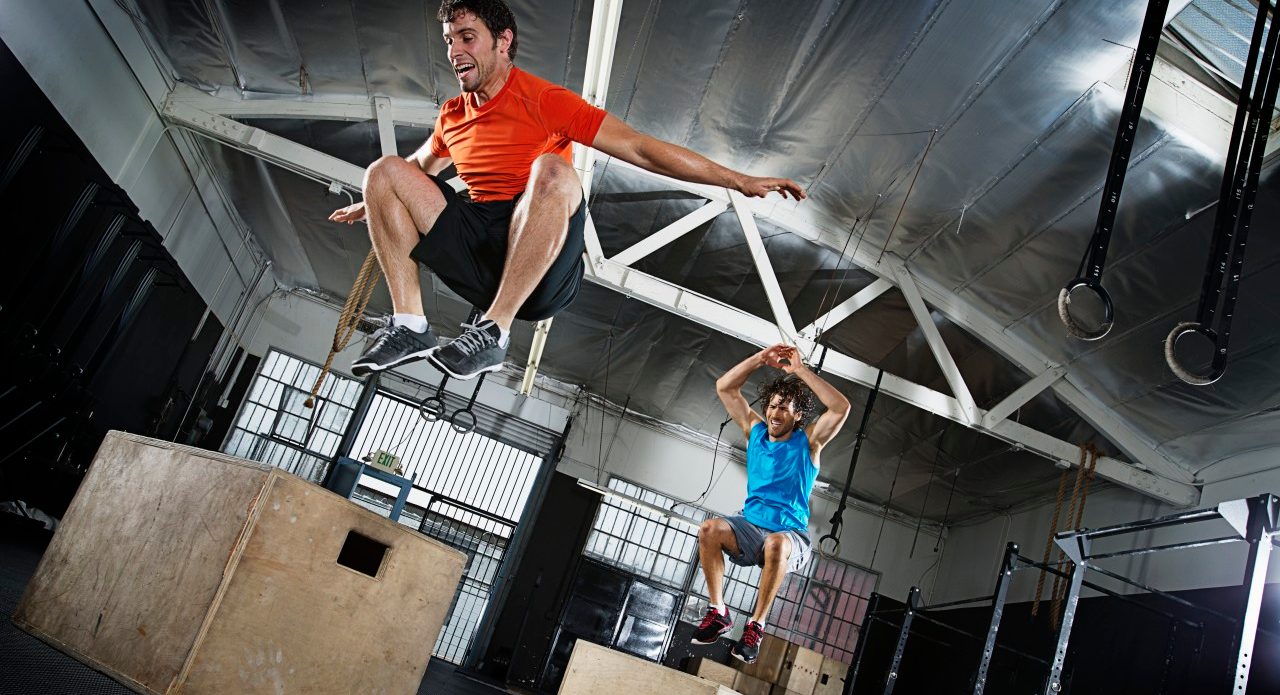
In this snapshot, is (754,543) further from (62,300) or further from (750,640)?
(62,300)

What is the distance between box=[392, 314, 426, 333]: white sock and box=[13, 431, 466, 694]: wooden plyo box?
43cm

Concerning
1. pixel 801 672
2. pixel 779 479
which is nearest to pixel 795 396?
pixel 779 479

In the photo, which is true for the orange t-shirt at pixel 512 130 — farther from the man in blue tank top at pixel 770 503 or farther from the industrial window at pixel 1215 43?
the industrial window at pixel 1215 43

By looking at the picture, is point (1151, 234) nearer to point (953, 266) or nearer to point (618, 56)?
point (953, 266)

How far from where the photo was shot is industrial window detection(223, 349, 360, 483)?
9.46 meters

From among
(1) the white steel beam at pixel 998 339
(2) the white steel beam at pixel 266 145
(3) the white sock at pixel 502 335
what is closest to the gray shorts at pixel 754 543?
(3) the white sock at pixel 502 335

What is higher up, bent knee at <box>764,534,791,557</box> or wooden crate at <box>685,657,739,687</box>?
bent knee at <box>764,534,791,557</box>

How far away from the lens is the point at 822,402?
11.8 feet

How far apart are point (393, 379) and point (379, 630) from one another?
8.11 meters

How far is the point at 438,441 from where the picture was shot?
988 centimetres

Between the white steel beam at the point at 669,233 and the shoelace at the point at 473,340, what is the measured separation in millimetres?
4043

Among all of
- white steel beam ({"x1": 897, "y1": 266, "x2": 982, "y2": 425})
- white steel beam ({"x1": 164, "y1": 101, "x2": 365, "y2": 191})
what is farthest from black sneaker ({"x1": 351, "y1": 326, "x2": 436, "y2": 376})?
white steel beam ({"x1": 897, "y1": 266, "x2": 982, "y2": 425})

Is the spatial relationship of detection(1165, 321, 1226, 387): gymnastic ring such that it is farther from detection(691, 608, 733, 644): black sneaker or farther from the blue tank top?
detection(691, 608, 733, 644): black sneaker

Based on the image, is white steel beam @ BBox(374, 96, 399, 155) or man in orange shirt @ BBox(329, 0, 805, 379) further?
white steel beam @ BBox(374, 96, 399, 155)
